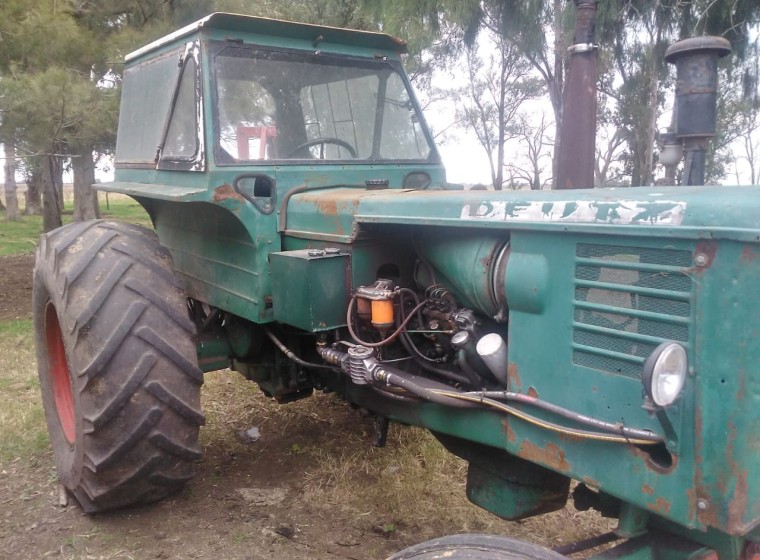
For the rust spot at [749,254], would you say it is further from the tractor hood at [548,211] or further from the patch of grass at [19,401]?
the patch of grass at [19,401]

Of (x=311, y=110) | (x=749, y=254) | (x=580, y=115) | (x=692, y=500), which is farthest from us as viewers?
(x=580, y=115)

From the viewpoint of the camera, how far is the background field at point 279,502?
9.70ft

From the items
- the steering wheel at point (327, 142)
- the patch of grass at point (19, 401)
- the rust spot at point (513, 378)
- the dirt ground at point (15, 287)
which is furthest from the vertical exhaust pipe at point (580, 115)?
the dirt ground at point (15, 287)

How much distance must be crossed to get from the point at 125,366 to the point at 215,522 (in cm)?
90

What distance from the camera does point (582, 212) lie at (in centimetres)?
182

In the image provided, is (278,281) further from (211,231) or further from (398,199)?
(211,231)

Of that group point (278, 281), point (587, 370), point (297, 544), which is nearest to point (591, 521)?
point (297, 544)

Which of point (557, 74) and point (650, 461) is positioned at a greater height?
point (557, 74)

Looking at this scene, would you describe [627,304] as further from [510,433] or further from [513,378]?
[510,433]

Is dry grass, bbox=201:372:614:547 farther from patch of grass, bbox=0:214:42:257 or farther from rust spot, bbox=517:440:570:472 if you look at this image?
patch of grass, bbox=0:214:42:257

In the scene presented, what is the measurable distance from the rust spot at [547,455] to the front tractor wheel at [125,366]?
137 centimetres

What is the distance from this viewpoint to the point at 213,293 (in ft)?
11.2

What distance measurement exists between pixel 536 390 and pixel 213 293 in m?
1.90

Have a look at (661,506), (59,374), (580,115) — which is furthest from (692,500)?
(580,115)
